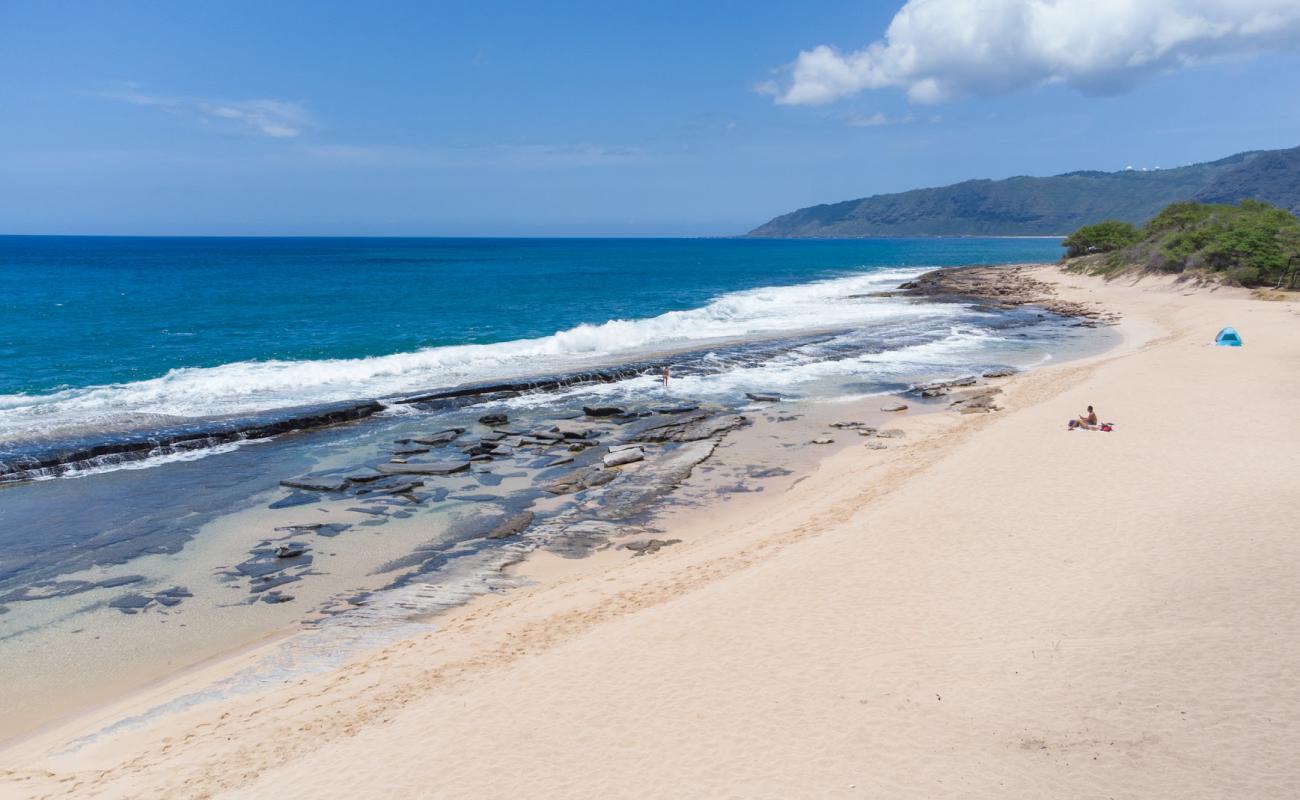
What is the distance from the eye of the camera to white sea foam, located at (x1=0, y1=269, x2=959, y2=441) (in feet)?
72.9

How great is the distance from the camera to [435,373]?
2878 centimetres

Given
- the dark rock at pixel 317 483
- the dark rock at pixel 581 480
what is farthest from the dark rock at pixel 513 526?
the dark rock at pixel 317 483

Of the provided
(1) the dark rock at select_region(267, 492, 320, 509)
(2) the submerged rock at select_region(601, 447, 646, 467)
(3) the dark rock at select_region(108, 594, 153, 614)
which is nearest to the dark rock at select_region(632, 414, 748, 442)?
(2) the submerged rock at select_region(601, 447, 646, 467)

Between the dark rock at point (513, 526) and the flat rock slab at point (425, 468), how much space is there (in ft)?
11.1

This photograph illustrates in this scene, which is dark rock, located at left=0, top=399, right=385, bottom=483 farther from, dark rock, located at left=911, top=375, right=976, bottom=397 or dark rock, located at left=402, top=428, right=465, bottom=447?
dark rock, located at left=911, top=375, right=976, bottom=397

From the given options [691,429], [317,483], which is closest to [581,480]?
[691,429]

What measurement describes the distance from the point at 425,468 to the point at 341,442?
401 cm

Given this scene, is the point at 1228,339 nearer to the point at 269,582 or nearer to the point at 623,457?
the point at 623,457

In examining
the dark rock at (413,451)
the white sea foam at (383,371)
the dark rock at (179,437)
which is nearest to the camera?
the dark rock at (179,437)

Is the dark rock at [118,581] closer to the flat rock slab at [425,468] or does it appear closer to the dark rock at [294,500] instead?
the dark rock at [294,500]

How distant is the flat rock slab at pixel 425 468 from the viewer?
1667cm

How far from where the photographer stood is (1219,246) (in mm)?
44375

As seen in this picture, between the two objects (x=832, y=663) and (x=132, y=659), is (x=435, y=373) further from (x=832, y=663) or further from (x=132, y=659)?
(x=832, y=663)

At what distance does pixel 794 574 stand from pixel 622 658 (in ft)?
9.77
